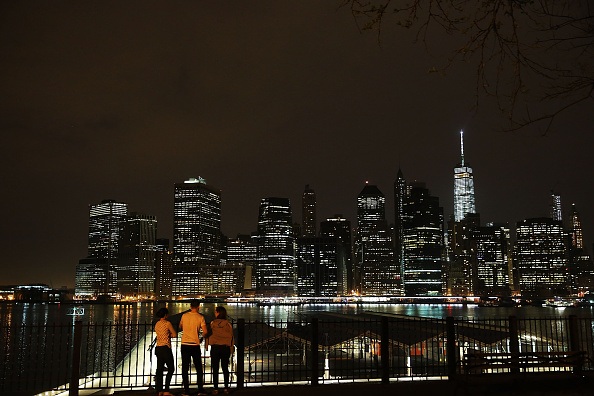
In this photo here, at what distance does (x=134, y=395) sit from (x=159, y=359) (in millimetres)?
844

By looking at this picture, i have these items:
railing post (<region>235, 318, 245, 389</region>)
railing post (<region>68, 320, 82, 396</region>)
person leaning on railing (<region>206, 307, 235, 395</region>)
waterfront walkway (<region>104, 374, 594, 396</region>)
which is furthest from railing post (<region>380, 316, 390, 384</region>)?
railing post (<region>68, 320, 82, 396</region>)

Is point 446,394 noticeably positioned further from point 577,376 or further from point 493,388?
point 577,376

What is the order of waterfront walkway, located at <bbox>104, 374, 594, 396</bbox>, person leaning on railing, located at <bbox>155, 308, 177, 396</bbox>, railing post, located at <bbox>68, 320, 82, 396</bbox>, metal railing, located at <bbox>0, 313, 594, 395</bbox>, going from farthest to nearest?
metal railing, located at <bbox>0, 313, 594, 395</bbox> → railing post, located at <bbox>68, 320, 82, 396</bbox> → person leaning on railing, located at <bbox>155, 308, 177, 396</bbox> → waterfront walkway, located at <bbox>104, 374, 594, 396</bbox>

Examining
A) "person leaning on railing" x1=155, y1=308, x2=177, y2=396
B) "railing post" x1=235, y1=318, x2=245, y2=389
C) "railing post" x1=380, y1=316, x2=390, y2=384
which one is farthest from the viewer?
"railing post" x1=380, y1=316, x2=390, y2=384

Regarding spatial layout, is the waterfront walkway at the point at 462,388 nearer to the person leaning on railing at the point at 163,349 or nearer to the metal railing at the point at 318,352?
the person leaning on railing at the point at 163,349

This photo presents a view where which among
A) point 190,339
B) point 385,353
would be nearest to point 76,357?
point 190,339

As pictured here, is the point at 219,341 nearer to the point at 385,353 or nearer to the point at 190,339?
the point at 190,339

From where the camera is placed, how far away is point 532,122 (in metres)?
7.51

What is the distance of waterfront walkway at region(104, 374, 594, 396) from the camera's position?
11.1 m

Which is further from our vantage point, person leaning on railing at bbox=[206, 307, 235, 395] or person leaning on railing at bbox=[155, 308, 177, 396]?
person leaning on railing at bbox=[206, 307, 235, 395]

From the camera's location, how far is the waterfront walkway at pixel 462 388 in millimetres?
11070

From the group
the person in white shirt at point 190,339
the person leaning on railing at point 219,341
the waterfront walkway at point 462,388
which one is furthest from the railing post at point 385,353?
the person in white shirt at point 190,339

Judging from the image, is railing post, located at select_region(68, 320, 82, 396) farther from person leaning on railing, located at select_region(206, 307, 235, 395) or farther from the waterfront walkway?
person leaning on railing, located at select_region(206, 307, 235, 395)

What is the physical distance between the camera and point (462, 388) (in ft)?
36.5
